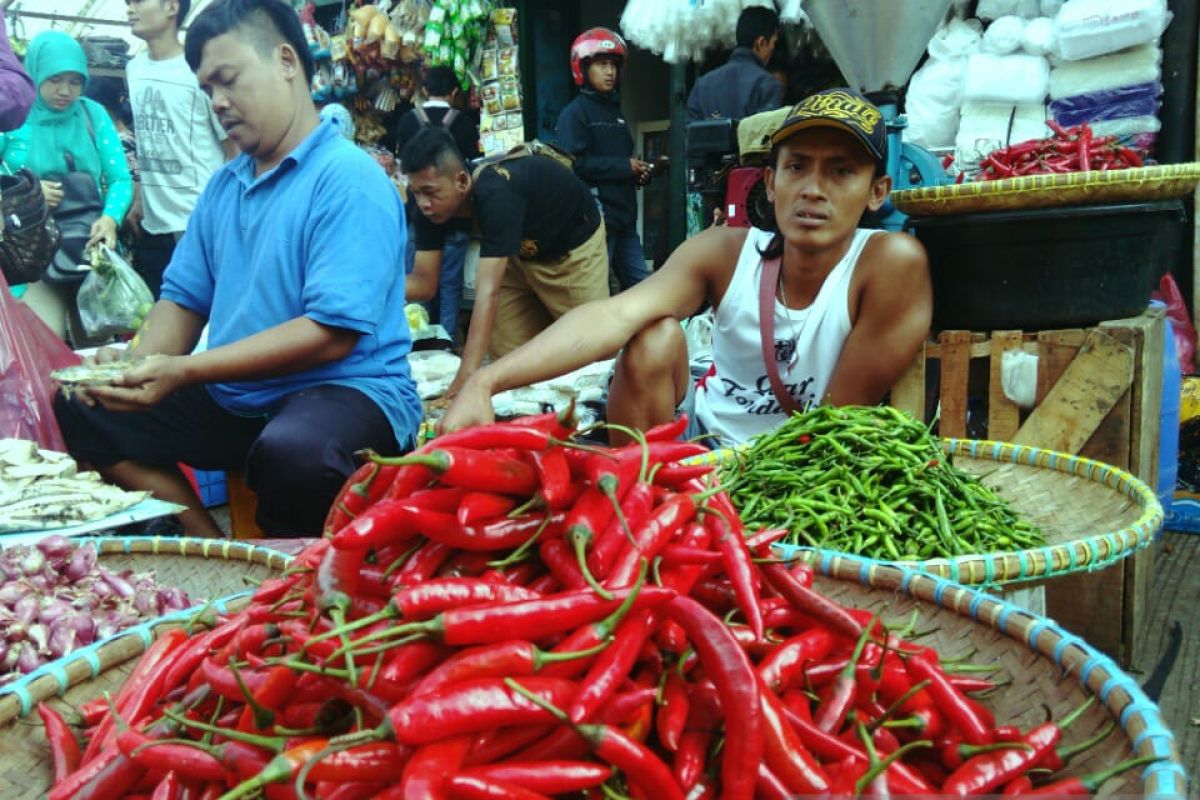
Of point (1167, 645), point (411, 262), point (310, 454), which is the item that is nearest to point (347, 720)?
point (310, 454)

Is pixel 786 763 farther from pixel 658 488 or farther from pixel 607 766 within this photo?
pixel 658 488

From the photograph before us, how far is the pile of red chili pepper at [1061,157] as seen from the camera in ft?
10.6

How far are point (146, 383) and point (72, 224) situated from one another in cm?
343

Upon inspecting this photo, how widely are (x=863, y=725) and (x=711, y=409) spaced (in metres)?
2.06

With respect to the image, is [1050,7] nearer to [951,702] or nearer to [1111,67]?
[1111,67]

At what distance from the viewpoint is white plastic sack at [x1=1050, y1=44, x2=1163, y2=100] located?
4652 mm

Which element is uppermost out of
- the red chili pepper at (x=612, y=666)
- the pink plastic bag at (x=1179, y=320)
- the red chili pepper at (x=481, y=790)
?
the red chili pepper at (x=612, y=666)

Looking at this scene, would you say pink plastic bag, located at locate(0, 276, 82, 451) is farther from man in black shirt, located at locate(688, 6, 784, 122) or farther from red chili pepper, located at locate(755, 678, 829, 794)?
man in black shirt, located at locate(688, 6, 784, 122)

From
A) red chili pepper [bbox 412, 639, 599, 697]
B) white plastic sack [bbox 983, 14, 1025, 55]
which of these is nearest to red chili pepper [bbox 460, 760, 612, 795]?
red chili pepper [bbox 412, 639, 599, 697]

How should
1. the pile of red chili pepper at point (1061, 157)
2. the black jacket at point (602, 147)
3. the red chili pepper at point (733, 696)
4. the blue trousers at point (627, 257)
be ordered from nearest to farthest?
the red chili pepper at point (733, 696), the pile of red chili pepper at point (1061, 157), the black jacket at point (602, 147), the blue trousers at point (627, 257)

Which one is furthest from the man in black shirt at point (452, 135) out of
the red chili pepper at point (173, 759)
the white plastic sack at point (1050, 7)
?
the red chili pepper at point (173, 759)

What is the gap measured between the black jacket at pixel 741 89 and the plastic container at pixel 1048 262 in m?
2.77

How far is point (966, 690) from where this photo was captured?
4.87 feet

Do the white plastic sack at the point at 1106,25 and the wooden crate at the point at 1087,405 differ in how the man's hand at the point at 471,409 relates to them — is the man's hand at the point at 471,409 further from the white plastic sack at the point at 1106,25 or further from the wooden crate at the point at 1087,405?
the white plastic sack at the point at 1106,25
